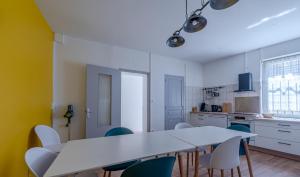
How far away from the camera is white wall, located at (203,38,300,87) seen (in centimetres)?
359

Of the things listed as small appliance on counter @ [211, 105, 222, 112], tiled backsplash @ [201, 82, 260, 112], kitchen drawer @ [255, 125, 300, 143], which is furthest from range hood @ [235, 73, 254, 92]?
kitchen drawer @ [255, 125, 300, 143]

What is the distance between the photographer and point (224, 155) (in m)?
1.63

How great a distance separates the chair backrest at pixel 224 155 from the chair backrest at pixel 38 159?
1676 millimetres

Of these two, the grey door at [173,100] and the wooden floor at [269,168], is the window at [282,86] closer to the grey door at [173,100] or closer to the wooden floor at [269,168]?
the wooden floor at [269,168]

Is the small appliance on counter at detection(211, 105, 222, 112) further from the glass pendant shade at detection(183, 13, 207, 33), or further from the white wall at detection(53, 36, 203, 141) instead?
the glass pendant shade at detection(183, 13, 207, 33)

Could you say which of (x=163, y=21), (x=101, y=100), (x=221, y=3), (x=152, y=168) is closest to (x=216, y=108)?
(x=163, y=21)

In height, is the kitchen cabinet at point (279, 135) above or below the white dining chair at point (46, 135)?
below

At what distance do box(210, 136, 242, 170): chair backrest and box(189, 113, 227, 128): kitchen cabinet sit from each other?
2839mm

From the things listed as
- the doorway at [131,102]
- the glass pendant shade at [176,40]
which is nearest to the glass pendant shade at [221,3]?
the glass pendant shade at [176,40]

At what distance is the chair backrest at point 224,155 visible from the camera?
1.60 metres

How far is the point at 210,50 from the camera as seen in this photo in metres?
4.24

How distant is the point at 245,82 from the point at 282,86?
0.79 meters

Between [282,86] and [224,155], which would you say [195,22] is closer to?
[224,155]

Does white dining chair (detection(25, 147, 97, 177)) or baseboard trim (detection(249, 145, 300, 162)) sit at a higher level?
white dining chair (detection(25, 147, 97, 177))
